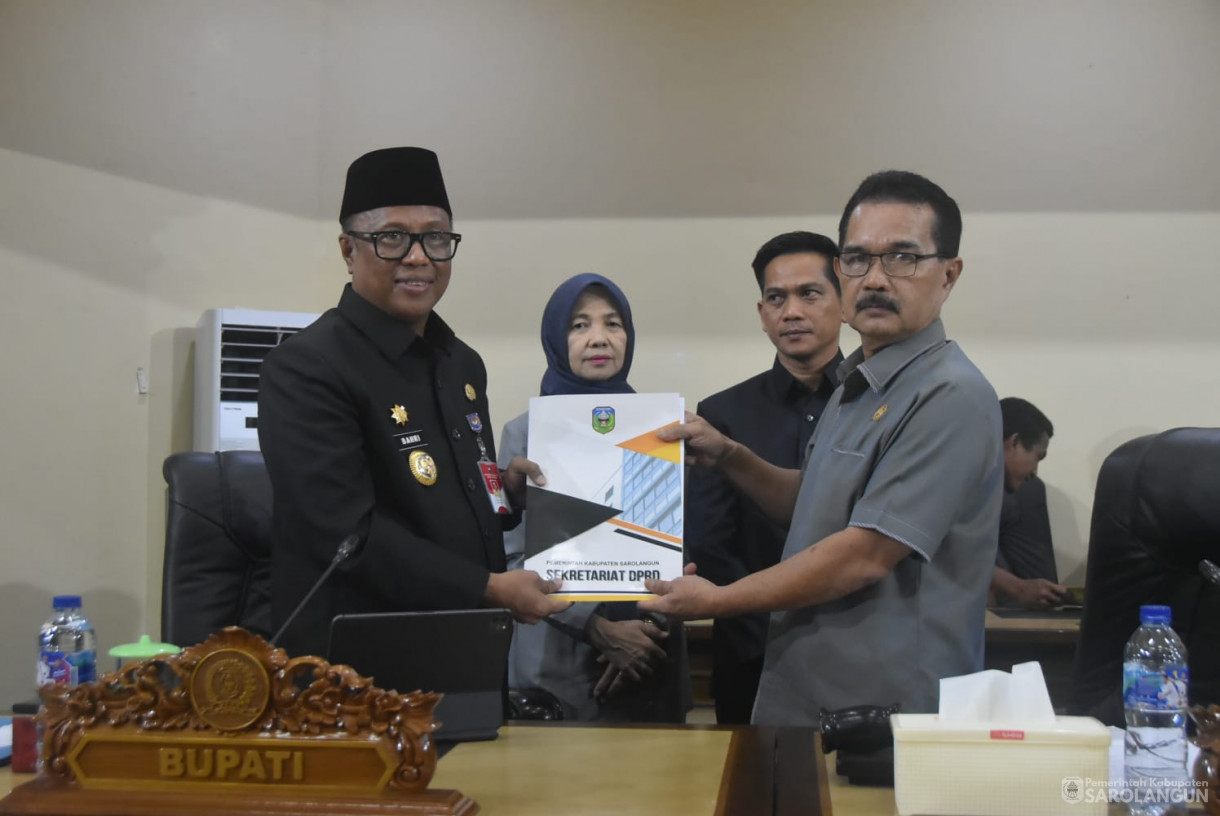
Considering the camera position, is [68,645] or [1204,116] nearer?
[68,645]

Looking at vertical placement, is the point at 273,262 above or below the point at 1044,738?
above

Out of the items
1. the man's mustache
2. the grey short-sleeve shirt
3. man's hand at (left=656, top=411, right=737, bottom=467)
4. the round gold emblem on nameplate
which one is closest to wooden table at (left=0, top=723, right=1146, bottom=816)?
the grey short-sleeve shirt

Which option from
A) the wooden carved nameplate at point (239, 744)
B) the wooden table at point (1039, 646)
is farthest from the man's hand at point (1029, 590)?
the wooden carved nameplate at point (239, 744)

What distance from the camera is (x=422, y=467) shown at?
197cm

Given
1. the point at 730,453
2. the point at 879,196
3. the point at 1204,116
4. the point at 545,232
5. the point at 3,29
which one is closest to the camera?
the point at 879,196

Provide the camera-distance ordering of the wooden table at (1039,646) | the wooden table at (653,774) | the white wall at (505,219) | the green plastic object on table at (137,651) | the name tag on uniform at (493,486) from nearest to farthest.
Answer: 1. the wooden table at (653,774)
2. the green plastic object on table at (137,651)
3. the name tag on uniform at (493,486)
4. the wooden table at (1039,646)
5. the white wall at (505,219)

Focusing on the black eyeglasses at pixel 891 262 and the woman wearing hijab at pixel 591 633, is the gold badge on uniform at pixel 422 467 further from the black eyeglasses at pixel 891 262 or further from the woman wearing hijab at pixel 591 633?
the black eyeglasses at pixel 891 262

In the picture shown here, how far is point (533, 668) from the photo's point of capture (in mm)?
2561

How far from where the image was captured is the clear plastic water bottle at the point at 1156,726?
4.35 feet

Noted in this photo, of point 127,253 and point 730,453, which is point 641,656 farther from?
point 127,253

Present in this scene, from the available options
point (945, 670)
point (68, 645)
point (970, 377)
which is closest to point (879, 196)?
point (970, 377)

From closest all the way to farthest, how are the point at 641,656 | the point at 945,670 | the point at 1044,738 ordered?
1. the point at 1044,738
2. the point at 945,670
3. the point at 641,656

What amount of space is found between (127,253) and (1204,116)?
369cm

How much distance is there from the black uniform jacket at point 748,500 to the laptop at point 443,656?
0.87 m
